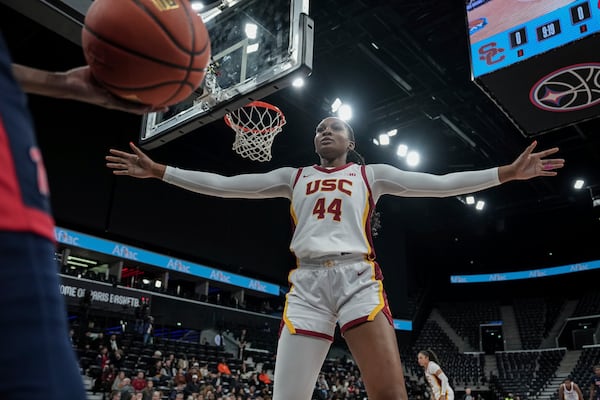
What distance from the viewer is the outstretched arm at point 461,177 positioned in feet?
10.6

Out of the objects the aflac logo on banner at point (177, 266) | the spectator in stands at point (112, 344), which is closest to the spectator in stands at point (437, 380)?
the spectator in stands at point (112, 344)

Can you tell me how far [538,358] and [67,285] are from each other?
71.2ft

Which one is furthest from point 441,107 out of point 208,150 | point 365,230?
point 365,230

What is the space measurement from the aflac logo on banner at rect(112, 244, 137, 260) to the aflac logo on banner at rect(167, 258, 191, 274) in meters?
1.40

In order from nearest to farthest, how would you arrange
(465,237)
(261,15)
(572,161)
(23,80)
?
(23,80), (261,15), (572,161), (465,237)

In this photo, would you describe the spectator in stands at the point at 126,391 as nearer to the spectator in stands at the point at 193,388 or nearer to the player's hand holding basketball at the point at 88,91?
the spectator in stands at the point at 193,388

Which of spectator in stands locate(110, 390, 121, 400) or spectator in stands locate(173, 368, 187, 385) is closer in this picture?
spectator in stands locate(110, 390, 121, 400)

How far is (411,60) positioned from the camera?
13.6m

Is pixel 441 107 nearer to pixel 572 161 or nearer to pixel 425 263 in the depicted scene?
pixel 572 161

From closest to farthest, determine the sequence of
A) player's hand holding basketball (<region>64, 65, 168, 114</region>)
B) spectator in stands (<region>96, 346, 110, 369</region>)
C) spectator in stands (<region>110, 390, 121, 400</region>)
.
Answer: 1. player's hand holding basketball (<region>64, 65, 168, 114</region>)
2. spectator in stands (<region>110, 390, 121, 400</region>)
3. spectator in stands (<region>96, 346, 110, 369</region>)

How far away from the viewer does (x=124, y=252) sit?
58.3 ft

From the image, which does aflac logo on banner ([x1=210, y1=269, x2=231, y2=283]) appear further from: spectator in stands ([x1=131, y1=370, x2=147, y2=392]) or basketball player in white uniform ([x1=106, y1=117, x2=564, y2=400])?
basketball player in white uniform ([x1=106, y1=117, x2=564, y2=400])

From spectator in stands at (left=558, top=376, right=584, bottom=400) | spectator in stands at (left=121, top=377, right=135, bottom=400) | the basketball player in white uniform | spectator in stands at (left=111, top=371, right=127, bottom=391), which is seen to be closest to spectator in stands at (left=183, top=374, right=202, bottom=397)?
spectator in stands at (left=111, top=371, right=127, bottom=391)

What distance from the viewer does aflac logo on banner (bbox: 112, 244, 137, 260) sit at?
17.5 m
